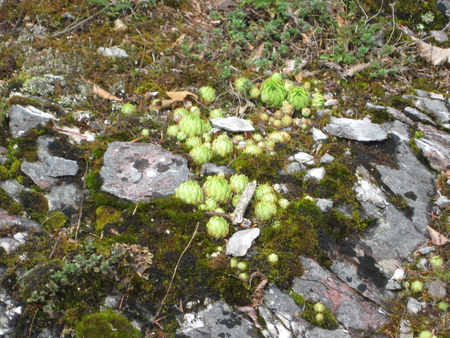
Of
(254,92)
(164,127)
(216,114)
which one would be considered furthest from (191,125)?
(254,92)

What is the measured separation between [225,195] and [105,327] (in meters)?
1.95

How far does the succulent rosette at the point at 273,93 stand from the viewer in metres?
6.06

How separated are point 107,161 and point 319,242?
8.79 ft

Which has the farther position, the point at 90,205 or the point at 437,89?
the point at 437,89

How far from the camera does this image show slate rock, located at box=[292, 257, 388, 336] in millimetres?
3693

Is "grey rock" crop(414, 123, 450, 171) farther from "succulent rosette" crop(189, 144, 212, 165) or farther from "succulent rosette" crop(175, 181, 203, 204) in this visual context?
"succulent rosette" crop(175, 181, 203, 204)

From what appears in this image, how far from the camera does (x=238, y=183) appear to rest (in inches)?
183

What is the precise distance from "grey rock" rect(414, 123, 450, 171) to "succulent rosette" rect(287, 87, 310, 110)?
1670mm

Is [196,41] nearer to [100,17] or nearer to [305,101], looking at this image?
[100,17]

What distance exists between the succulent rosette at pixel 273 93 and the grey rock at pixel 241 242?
8.46 ft

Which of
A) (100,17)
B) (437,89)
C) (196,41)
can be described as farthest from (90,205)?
(437,89)

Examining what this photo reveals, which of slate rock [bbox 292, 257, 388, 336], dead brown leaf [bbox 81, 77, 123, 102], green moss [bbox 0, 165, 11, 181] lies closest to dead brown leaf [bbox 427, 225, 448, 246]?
slate rock [bbox 292, 257, 388, 336]

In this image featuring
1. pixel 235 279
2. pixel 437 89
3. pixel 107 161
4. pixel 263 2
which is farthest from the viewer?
pixel 263 2

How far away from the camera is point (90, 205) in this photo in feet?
14.4
